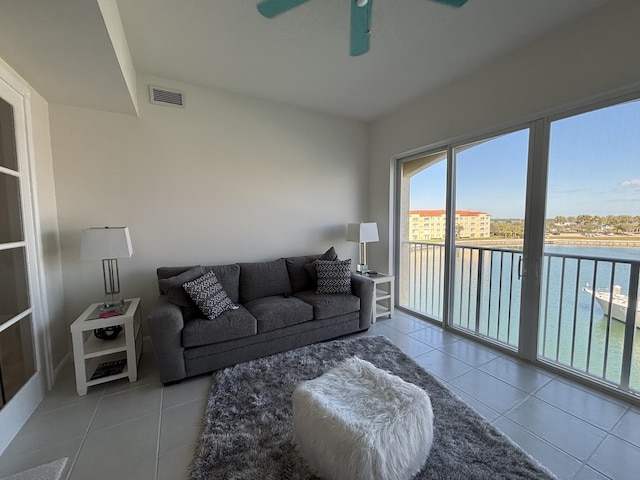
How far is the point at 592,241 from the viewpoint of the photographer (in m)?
2.16

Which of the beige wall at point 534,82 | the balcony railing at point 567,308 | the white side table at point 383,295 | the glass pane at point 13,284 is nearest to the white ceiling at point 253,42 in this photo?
the beige wall at point 534,82

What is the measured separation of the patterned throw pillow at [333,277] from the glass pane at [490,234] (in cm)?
130

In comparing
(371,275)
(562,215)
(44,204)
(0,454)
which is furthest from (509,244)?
(44,204)

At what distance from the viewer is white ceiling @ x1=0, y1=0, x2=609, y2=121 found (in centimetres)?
160

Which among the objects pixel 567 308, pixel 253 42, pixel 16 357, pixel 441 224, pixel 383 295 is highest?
pixel 253 42

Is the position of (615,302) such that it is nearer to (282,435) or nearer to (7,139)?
(282,435)

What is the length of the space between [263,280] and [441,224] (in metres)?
2.30

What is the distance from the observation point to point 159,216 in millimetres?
2881

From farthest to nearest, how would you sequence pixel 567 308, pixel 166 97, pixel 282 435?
pixel 166 97, pixel 567 308, pixel 282 435

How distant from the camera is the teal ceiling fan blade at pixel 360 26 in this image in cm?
161

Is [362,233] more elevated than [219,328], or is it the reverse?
[362,233]

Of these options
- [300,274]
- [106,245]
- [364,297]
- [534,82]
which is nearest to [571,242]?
[534,82]

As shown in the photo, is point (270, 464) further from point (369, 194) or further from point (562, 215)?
point (369, 194)

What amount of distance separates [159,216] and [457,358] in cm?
337
